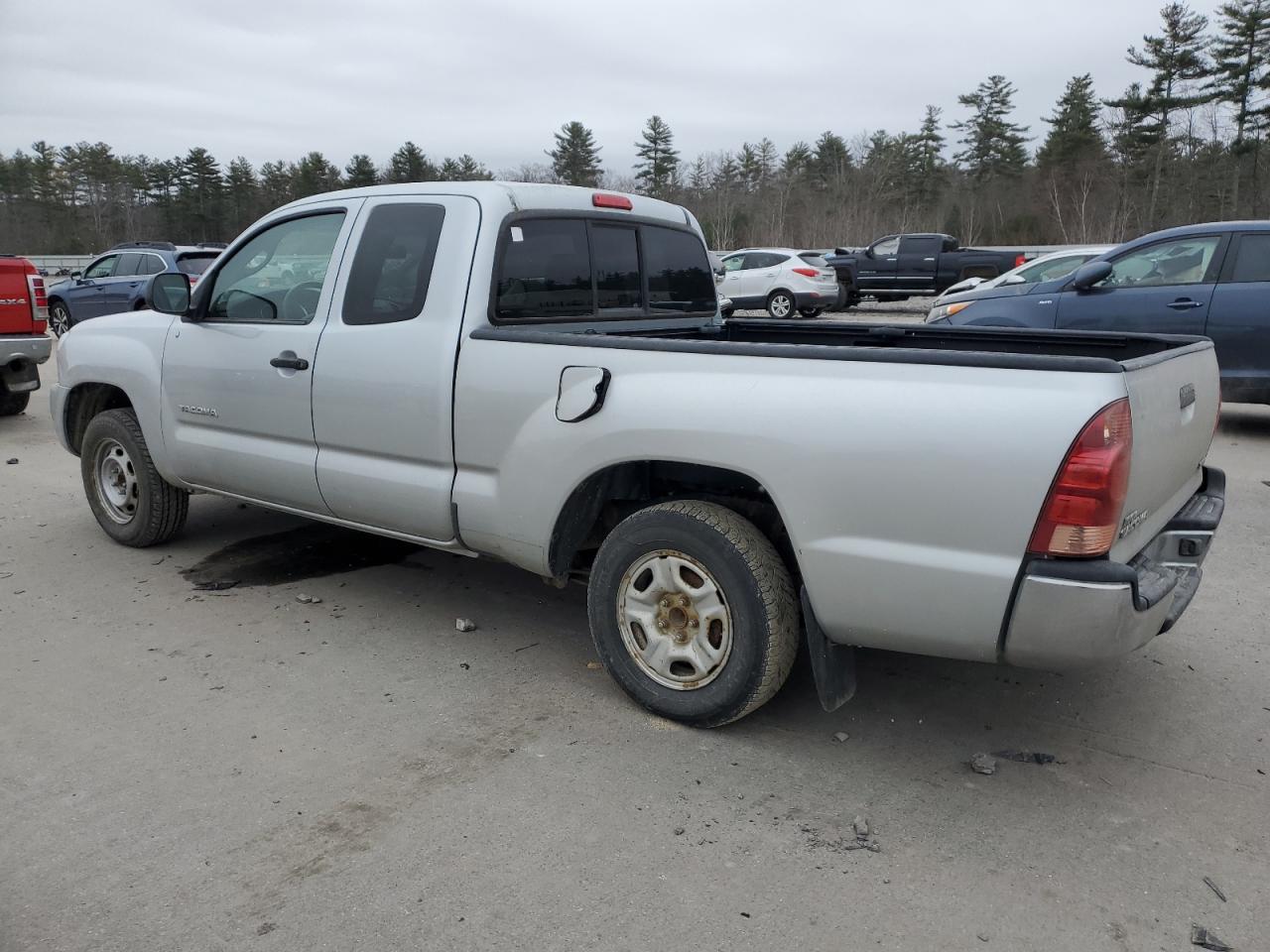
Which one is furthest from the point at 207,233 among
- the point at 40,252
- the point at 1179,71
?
the point at 1179,71

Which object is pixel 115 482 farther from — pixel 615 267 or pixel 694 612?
pixel 694 612

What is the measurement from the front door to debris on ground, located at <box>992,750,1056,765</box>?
5715 mm

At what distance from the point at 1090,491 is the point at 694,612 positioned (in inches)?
53.5

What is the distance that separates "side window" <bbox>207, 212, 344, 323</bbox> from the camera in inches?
177

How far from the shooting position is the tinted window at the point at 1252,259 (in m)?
8.11

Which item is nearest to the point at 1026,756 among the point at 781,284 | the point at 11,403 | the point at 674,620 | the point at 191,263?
the point at 674,620

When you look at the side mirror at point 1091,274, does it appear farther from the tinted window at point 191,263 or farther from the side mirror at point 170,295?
the tinted window at point 191,263

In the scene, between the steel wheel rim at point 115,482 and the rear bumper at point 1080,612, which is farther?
the steel wheel rim at point 115,482

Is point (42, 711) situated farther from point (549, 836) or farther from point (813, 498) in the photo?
point (813, 498)

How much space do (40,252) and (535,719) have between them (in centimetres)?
6016

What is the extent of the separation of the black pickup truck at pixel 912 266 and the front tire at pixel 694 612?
20172 millimetres

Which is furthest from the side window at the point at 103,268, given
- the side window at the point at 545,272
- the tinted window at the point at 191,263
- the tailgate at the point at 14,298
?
the side window at the point at 545,272

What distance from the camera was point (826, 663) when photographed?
3195 mm

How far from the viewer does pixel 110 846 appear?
2.80 m
